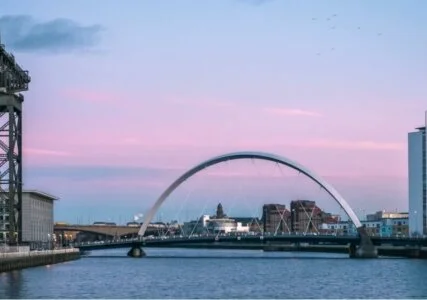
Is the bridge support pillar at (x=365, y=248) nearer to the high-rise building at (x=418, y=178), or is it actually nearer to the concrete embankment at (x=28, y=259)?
the concrete embankment at (x=28, y=259)

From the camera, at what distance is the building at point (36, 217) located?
13475 cm

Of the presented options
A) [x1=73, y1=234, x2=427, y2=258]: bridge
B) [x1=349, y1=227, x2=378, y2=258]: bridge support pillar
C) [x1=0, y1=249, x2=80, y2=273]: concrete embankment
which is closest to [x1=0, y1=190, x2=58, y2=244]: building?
[x1=73, y1=234, x2=427, y2=258]: bridge

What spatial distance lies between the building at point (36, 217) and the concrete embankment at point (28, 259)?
11278 mm

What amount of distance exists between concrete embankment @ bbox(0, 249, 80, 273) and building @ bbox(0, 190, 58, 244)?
11.3 metres

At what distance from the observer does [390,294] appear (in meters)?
58.3

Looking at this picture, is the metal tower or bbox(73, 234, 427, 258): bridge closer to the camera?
the metal tower

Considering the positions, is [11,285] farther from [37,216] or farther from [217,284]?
[37,216]

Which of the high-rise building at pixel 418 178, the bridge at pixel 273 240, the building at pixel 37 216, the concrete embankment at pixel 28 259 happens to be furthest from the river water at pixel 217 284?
the high-rise building at pixel 418 178

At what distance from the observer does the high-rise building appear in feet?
538

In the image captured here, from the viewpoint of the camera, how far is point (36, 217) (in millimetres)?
145500

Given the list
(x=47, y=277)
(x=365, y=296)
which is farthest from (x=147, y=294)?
(x=47, y=277)

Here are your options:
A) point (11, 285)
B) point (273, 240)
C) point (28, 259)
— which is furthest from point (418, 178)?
point (11, 285)

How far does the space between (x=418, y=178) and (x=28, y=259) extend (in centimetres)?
9441

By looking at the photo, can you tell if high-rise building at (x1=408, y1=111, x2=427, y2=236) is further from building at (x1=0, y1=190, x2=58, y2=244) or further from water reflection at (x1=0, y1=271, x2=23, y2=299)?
water reflection at (x1=0, y1=271, x2=23, y2=299)
